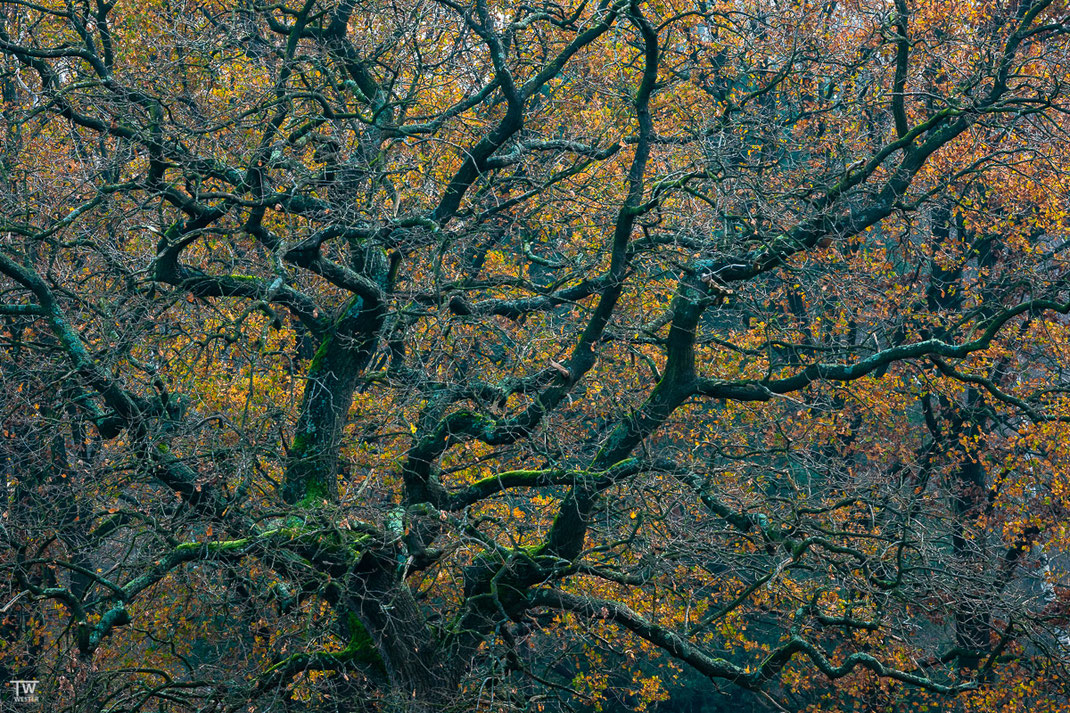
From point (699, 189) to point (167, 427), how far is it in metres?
6.28

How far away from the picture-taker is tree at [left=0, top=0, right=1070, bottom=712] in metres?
9.27

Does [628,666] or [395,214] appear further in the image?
[628,666]

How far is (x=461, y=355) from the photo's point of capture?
12750 mm

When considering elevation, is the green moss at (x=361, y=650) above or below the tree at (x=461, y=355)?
below

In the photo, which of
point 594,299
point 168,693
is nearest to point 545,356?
point 594,299

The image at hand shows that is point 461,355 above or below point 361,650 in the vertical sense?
above

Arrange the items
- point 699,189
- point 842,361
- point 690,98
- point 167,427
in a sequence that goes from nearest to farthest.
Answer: point 167,427 → point 699,189 → point 842,361 → point 690,98

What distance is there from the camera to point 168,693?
→ 29.8 feet

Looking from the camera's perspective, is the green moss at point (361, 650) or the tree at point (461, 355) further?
the green moss at point (361, 650)

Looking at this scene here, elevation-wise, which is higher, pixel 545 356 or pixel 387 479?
pixel 545 356

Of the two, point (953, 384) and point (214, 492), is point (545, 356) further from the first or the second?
point (953, 384)

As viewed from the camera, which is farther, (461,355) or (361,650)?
(461,355)

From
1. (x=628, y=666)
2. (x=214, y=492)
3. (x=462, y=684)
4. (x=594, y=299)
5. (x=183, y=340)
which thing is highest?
(x=594, y=299)

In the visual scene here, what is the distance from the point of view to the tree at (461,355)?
9273 mm
